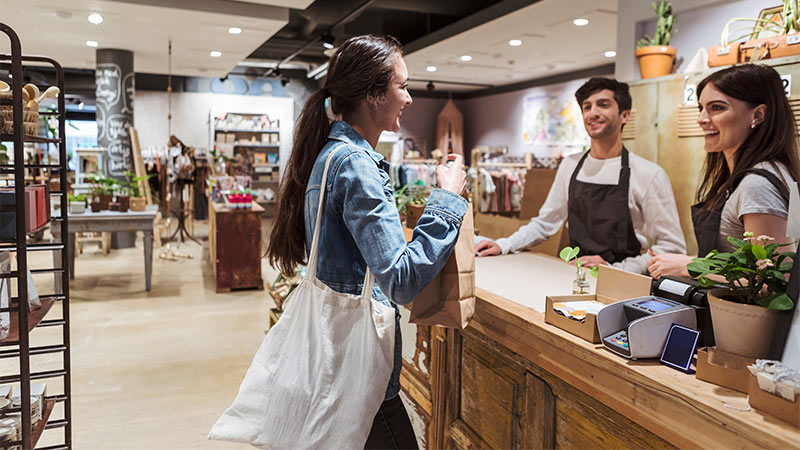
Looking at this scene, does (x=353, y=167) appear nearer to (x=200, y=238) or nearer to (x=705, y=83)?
(x=705, y=83)

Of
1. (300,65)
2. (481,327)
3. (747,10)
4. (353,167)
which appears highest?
(300,65)

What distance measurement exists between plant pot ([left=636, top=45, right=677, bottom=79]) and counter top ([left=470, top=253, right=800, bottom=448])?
2159 mm

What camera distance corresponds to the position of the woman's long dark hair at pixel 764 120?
201 cm

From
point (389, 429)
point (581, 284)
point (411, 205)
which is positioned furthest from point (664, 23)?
point (389, 429)

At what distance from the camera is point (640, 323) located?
4.27 feet

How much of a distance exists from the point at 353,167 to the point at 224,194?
6.02 metres

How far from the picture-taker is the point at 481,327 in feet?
6.55

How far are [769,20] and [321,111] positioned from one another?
275 cm

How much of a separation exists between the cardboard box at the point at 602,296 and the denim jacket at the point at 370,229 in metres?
0.40

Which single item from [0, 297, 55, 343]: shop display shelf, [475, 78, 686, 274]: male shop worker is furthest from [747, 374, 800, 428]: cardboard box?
[0, 297, 55, 343]: shop display shelf

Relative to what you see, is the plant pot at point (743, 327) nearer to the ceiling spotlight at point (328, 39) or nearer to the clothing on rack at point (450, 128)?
the ceiling spotlight at point (328, 39)

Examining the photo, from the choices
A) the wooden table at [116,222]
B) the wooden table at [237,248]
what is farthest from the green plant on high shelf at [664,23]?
the wooden table at [116,222]

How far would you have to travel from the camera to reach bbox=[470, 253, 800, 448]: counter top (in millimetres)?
1052

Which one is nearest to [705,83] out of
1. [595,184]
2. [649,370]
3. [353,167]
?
Result: [595,184]
